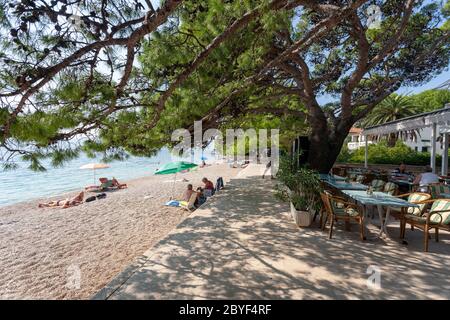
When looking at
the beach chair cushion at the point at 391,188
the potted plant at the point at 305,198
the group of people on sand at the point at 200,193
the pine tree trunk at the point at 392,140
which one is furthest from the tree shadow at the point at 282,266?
the pine tree trunk at the point at 392,140

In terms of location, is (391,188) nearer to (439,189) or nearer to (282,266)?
(439,189)

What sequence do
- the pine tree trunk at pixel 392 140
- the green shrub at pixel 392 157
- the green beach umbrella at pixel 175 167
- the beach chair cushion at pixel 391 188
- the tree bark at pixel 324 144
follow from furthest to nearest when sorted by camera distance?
the pine tree trunk at pixel 392 140, the green shrub at pixel 392 157, the green beach umbrella at pixel 175 167, the tree bark at pixel 324 144, the beach chair cushion at pixel 391 188

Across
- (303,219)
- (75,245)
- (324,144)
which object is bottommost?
(75,245)

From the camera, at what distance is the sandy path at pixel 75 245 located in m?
4.77

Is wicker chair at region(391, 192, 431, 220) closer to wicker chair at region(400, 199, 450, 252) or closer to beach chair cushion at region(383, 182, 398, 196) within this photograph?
wicker chair at region(400, 199, 450, 252)

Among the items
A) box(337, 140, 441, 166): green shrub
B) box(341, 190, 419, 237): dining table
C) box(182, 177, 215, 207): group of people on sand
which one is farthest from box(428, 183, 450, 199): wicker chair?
box(337, 140, 441, 166): green shrub

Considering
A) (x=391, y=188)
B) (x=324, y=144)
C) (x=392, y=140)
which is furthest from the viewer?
(x=392, y=140)

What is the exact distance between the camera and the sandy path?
477 cm

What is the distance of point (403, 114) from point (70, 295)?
32.8 metres

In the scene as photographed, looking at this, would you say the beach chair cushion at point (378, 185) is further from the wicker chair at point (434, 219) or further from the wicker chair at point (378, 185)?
the wicker chair at point (434, 219)

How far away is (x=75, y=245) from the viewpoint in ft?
22.7

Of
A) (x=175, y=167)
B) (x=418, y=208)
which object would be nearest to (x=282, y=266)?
(x=418, y=208)

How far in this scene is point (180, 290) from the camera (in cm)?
309

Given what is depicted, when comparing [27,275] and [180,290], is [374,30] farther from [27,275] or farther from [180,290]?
[27,275]
